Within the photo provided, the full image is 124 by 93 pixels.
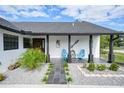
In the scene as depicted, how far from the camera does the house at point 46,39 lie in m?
9.98

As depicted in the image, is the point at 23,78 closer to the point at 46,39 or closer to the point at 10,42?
the point at 10,42

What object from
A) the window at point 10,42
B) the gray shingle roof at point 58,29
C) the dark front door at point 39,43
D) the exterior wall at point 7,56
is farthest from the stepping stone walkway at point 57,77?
the dark front door at point 39,43

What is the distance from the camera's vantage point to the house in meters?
9.98

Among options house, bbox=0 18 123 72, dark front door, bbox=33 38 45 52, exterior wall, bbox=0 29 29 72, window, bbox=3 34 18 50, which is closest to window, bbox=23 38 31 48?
house, bbox=0 18 123 72

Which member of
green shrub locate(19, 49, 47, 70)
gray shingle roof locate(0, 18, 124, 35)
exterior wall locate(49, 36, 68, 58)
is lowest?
green shrub locate(19, 49, 47, 70)

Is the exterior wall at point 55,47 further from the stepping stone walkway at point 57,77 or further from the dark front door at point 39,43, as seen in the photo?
the stepping stone walkway at point 57,77

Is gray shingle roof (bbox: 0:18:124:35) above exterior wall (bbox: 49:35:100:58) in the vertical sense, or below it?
above

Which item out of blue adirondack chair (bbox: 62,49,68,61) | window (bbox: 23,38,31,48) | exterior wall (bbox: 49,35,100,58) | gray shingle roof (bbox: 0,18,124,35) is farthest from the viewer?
exterior wall (bbox: 49,35,100,58)

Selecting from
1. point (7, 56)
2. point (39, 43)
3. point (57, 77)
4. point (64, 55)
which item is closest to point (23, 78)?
point (57, 77)

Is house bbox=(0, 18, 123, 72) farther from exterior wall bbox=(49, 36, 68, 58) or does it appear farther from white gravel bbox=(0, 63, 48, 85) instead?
white gravel bbox=(0, 63, 48, 85)

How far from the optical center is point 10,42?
1091 centimetres

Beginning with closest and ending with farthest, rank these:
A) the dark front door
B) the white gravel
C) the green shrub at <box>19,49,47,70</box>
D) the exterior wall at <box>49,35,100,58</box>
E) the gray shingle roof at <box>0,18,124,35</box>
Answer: the white gravel → the green shrub at <box>19,49,47,70</box> → the gray shingle roof at <box>0,18,124,35</box> → the exterior wall at <box>49,35,100,58</box> → the dark front door

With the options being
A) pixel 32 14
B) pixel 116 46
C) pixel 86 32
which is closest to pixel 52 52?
pixel 86 32
